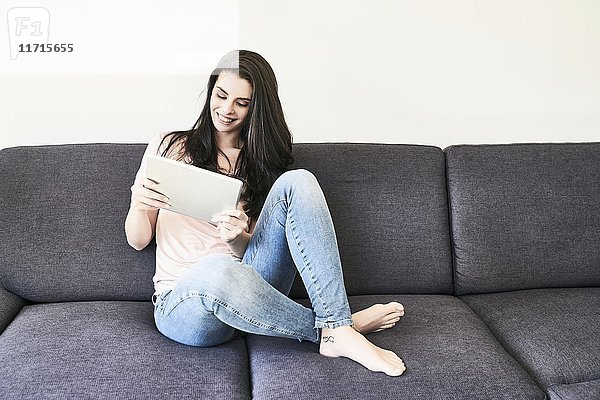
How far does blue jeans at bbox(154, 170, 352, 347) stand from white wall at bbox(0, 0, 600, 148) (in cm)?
74

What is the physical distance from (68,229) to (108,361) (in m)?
0.56

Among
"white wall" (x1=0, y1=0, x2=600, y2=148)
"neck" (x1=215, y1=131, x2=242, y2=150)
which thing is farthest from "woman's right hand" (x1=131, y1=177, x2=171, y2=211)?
"white wall" (x1=0, y1=0, x2=600, y2=148)

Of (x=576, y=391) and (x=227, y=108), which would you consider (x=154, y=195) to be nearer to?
(x=227, y=108)

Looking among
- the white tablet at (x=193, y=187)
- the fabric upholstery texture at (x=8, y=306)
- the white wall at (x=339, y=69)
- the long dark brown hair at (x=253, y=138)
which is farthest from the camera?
the white wall at (x=339, y=69)

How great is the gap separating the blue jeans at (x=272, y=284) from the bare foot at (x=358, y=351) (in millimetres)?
26

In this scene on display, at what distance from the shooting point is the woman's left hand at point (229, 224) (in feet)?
6.07

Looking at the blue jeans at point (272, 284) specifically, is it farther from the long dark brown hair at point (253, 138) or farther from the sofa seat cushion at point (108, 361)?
the long dark brown hair at point (253, 138)

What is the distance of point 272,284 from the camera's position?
1.92 m

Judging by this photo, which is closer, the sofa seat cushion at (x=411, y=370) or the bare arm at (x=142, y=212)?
the sofa seat cushion at (x=411, y=370)

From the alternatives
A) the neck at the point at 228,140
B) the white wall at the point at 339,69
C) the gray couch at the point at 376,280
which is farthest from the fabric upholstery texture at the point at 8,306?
the neck at the point at 228,140

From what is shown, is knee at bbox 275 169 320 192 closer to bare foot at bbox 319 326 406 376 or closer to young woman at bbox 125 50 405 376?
young woman at bbox 125 50 405 376

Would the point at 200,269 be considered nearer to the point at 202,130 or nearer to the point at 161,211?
the point at 161,211

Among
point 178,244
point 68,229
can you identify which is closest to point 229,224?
point 178,244

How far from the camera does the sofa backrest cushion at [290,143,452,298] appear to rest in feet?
7.20
